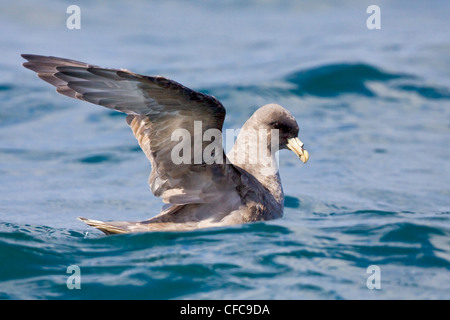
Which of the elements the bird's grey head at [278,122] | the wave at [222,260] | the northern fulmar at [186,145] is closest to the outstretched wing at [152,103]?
the northern fulmar at [186,145]

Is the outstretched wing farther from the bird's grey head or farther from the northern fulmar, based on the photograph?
the bird's grey head

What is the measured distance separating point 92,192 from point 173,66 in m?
5.86

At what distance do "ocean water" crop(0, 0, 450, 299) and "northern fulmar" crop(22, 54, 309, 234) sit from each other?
0.27 m

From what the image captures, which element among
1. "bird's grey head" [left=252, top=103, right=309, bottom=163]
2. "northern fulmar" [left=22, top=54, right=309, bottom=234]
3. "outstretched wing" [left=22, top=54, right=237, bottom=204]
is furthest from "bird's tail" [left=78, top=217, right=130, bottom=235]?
"bird's grey head" [left=252, top=103, right=309, bottom=163]

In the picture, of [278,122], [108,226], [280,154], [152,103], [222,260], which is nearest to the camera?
[152,103]

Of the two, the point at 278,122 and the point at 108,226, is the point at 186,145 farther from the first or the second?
the point at 278,122

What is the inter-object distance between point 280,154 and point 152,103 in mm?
5943

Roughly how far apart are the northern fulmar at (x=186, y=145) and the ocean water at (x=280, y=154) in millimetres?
273

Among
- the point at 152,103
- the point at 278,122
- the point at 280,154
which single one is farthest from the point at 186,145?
the point at 280,154

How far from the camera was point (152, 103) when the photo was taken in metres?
6.53

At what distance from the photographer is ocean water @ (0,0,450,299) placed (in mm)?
6500
